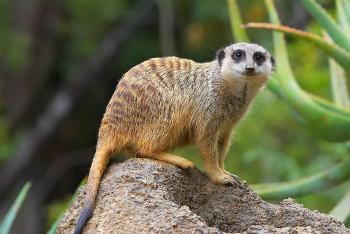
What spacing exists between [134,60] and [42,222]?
8.71ft

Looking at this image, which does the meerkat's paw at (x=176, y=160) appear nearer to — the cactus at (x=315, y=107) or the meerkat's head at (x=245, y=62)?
the meerkat's head at (x=245, y=62)

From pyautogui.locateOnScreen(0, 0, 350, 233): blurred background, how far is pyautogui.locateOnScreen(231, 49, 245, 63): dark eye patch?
8083mm

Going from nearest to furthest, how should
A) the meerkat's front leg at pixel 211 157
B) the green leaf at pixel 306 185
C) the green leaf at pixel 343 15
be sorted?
the meerkat's front leg at pixel 211 157 < the green leaf at pixel 306 185 < the green leaf at pixel 343 15

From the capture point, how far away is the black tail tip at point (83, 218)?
3.93 meters

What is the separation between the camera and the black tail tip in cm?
393

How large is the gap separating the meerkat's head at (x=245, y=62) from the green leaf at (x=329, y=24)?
4.82 feet

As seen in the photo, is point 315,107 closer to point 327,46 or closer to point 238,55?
point 327,46

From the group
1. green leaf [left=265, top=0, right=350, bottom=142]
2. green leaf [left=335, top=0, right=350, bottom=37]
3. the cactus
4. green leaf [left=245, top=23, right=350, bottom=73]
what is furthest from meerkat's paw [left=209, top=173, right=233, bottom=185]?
green leaf [left=335, top=0, right=350, bottom=37]

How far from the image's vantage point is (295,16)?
12.9 m

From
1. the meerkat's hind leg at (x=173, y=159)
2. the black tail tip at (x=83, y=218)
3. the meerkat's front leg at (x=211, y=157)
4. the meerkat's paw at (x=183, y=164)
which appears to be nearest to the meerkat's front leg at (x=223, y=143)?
the meerkat's front leg at (x=211, y=157)

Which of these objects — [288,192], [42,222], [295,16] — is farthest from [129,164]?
[42,222]

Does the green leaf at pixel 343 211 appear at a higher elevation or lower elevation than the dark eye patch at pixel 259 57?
lower

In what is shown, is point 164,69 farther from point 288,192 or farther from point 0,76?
point 0,76

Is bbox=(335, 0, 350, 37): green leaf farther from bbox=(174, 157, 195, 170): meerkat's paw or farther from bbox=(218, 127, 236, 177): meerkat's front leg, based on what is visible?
bbox=(174, 157, 195, 170): meerkat's paw
